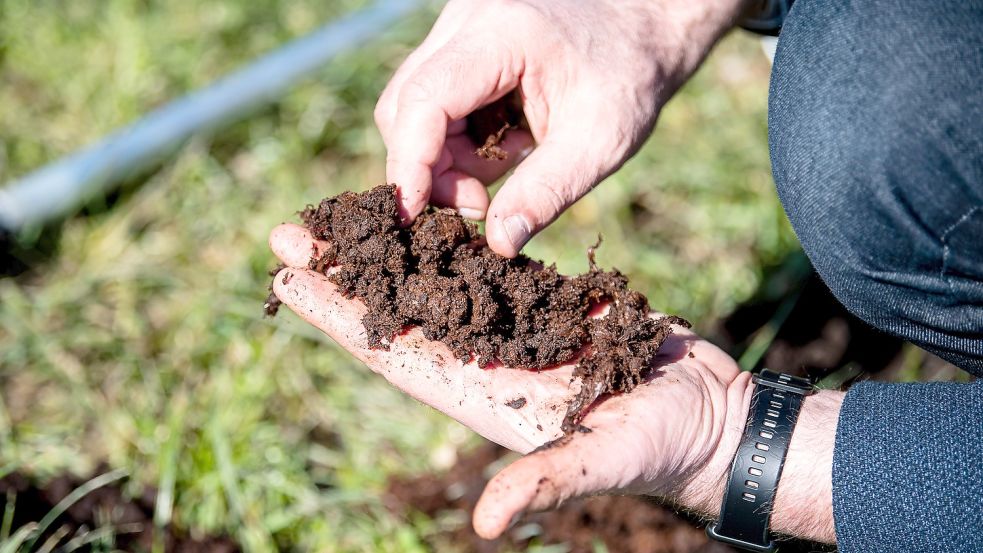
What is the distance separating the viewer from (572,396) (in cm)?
196

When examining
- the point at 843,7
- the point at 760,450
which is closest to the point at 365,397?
the point at 760,450

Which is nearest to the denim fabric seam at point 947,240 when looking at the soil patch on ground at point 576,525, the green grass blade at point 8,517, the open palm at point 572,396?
the open palm at point 572,396

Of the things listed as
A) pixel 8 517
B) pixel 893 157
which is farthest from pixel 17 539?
pixel 893 157

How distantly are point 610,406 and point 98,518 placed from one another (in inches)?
69.0

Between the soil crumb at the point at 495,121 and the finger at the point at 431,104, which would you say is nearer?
the finger at the point at 431,104

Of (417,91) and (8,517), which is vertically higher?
(417,91)

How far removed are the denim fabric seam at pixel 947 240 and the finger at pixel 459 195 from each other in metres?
1.24

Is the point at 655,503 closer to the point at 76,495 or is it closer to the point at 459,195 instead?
→ the point at 459,195

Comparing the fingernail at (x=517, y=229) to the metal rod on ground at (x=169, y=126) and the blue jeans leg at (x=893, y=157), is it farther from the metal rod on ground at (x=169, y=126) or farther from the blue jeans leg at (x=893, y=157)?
the metal rod on ground at (x=169, y=126)

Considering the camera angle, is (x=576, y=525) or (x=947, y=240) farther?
(x=576, y=525)

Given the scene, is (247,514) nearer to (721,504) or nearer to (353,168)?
(721,504)

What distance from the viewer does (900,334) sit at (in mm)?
1941

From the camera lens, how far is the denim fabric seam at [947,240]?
5.31 ft

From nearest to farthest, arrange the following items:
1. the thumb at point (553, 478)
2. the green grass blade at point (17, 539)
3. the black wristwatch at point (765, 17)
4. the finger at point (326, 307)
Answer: the thumb at point (553, 478), the finger at point (326, 307), the green grass blade at point (17, 539), the black wristwatch at point (765, 17)
